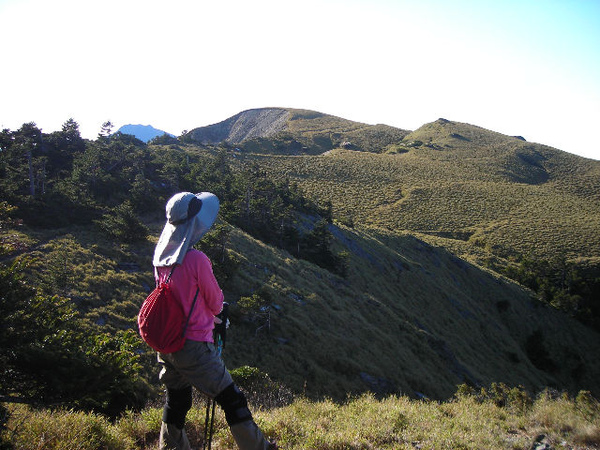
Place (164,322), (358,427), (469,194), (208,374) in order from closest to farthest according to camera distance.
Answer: (164,322) → (208,374) → (358,427) → (469,194)

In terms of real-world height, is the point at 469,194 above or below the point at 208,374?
above

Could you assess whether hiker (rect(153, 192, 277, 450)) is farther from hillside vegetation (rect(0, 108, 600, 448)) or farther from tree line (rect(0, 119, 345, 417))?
tree line (rect(0, 119, 345, 417))

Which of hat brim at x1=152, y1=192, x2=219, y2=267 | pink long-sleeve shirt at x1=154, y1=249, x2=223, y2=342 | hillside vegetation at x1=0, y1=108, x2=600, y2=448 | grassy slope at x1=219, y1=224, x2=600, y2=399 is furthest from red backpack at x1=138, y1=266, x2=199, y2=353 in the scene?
grassy slope at x1=219, y1=224, x2=600, y2=399

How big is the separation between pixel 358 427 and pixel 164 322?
2814mm

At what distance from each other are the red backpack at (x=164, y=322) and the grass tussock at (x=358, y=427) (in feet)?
4.63

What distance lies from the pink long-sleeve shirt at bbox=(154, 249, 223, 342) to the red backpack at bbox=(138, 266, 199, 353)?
55 mm

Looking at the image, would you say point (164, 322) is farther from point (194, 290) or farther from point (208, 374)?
point (208, 374)

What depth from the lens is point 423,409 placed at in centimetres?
524

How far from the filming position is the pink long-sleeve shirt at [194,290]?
2760 mm

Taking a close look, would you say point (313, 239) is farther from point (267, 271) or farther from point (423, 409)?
point (423, 409)

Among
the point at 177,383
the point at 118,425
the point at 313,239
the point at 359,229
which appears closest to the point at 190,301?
the point at 177,383

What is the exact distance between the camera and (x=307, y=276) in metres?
24.3

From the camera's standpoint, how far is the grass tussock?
3.40 m

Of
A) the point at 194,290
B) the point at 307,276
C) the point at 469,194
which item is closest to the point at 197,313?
the point at 194,290
